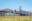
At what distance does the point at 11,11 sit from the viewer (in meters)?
3.58

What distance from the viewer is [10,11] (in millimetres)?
3598

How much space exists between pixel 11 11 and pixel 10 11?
90mm
